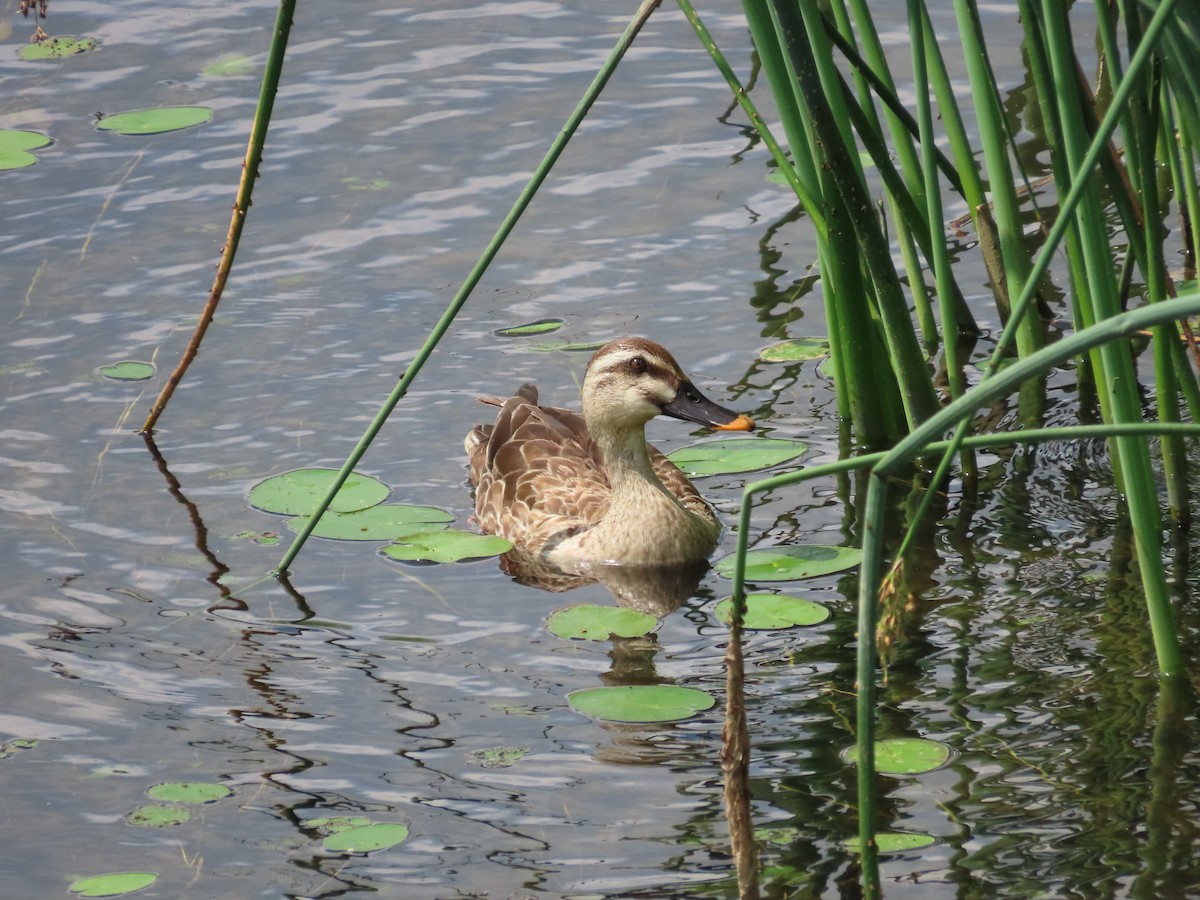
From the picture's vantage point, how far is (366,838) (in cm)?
507

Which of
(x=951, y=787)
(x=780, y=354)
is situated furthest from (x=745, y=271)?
(x=951, y=787)

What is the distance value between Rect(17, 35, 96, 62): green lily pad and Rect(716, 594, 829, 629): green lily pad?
7.38 m

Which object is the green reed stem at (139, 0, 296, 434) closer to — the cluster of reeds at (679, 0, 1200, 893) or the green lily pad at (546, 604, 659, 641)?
the cluster of reeds at (679, 0, 1200, 893)

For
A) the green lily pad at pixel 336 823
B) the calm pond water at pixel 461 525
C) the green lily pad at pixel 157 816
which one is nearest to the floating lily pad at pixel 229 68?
the calm pond water at pixel 461 525

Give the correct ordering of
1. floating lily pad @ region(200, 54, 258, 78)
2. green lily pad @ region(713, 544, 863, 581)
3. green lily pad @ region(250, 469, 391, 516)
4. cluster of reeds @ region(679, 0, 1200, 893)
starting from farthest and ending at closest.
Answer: floating lily pad @ region(200, 54, 258, 78) < green lily pad @ region(250, 469, 391, 516) < green lily pad @ region(713, 544, 863, 581) < cluster of reeds @ region(679, 0, 1200, 893)

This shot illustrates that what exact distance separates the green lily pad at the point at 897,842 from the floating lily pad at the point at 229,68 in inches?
323

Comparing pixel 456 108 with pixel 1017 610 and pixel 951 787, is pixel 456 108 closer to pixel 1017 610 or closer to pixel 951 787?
pixel 1017 610

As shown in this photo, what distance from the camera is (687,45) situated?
12.0 m

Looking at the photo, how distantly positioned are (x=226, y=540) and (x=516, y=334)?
95.0 inches

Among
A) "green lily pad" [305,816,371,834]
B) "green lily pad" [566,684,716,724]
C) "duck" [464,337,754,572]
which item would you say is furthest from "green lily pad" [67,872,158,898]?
"duck" [464,337,754,572]

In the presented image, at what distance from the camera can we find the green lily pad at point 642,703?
18.7 ft

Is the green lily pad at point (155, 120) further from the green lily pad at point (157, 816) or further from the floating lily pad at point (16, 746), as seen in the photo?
the green lily pad at point (157, 816)

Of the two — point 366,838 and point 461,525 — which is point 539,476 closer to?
point 461,525

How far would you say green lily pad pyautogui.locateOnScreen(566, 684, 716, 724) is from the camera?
571 centimetres
